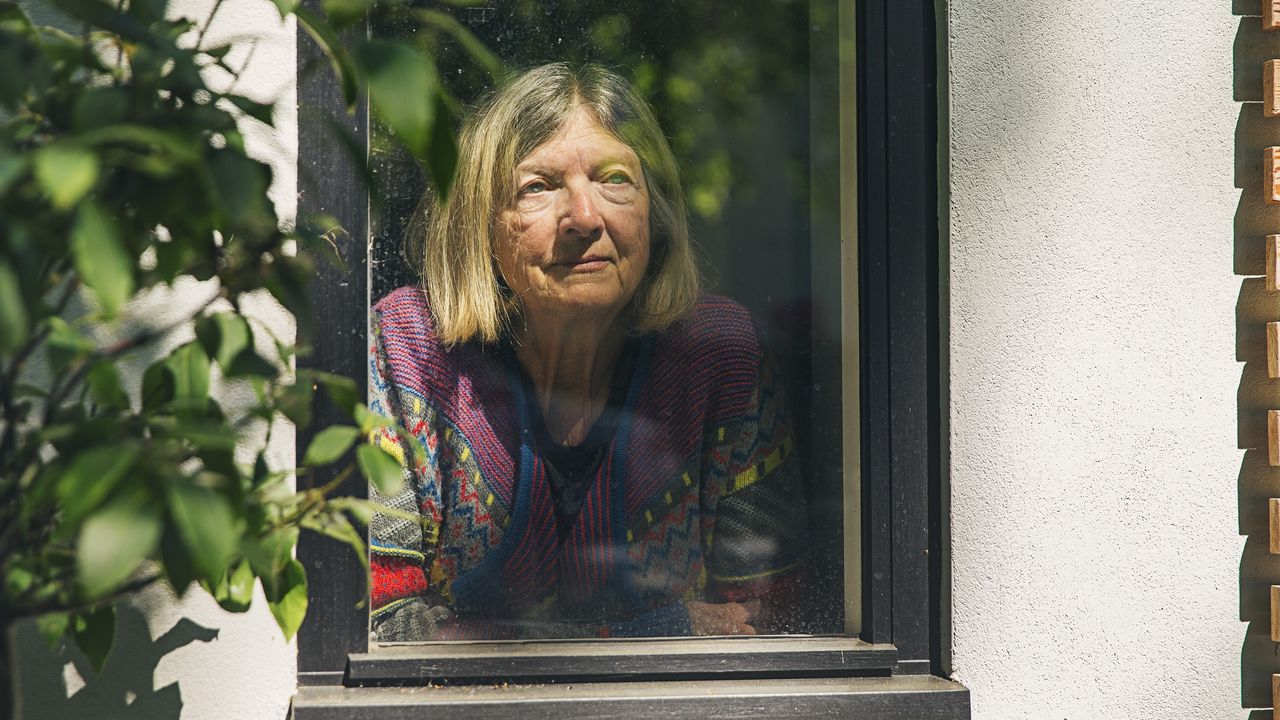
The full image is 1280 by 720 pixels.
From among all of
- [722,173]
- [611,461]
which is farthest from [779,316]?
[611,461]

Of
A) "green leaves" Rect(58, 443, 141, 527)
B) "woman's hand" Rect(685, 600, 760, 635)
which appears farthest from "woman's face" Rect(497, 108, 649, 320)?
"green leaves" Rect(58, 443, 141, 527)

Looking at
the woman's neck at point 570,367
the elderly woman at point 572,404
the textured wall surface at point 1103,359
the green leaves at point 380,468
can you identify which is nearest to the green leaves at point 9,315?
the green leaves at point 380,468

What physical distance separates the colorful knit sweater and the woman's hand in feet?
0.06

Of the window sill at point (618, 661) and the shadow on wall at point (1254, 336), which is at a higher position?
the shadow on wall at point (1254, 336)

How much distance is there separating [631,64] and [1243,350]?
4.57ft

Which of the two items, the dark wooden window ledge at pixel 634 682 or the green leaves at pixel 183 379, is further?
the dark wooden window ledge at pixel 634 682

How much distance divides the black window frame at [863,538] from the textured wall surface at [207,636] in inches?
1.5

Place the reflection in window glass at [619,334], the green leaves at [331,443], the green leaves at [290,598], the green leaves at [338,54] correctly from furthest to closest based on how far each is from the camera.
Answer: the reflection in window glass at [619,334] < the green leaves at [290,598] < the green leaves at [331,443] < the green leaves at [338,54]

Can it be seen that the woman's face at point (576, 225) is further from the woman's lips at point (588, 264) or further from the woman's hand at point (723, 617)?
the woman's hand at point (723, 617)

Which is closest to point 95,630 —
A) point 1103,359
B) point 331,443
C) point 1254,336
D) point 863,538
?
point 331,443

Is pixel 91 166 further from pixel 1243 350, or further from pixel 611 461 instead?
pixel 1243 350

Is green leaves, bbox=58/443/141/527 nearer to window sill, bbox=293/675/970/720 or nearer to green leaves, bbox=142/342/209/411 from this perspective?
green leaves, bbox=142/342/209/411

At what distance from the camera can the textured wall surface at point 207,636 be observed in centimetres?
195

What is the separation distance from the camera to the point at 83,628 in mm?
1401
